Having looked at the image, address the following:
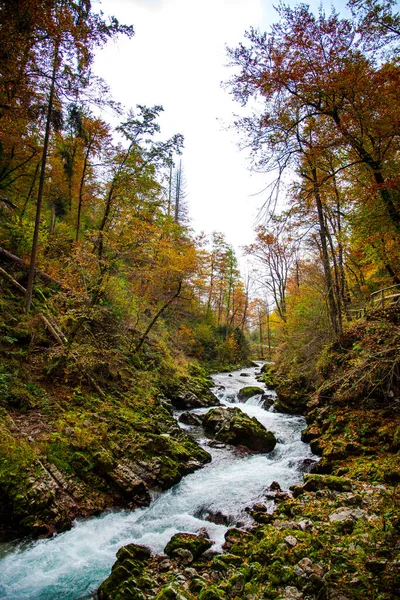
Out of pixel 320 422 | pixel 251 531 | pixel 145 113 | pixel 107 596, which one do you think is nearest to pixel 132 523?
pixel 107 596

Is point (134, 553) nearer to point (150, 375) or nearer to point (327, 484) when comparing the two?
point (327, 484)

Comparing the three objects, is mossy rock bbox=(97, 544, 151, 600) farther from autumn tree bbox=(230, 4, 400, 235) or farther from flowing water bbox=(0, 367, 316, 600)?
autumn tree bbox=(230, 4, 400, 235)

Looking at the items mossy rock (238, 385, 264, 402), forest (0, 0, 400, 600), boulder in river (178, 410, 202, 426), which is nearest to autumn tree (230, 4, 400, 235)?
forest (0, 0, 400, 600)

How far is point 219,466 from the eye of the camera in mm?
7730

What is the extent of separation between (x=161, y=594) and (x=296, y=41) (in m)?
7.96

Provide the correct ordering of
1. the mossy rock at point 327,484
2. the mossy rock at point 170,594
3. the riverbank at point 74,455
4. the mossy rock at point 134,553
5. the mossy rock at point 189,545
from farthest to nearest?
the mossy rock at point 327,484, the riverbank at point 74,455, the mossy rock at point 189,545, the mossy rock at point 134,553, the mossy rock at point 170,594

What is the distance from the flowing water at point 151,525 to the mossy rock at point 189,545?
26 cm

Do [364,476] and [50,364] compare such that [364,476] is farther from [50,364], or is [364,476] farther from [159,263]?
[159,263]

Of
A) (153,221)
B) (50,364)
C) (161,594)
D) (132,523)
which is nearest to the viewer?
(161,594)

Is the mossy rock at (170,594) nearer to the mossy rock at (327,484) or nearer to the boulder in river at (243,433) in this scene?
the mossy rock at (327,484)

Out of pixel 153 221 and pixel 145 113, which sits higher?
pixel 145 113

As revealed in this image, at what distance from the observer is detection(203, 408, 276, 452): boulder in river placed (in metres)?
8.94

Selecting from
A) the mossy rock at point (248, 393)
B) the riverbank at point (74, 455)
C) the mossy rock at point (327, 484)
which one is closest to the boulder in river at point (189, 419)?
the riverbank at point (74, 455)

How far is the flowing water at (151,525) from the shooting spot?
3.75 metres
